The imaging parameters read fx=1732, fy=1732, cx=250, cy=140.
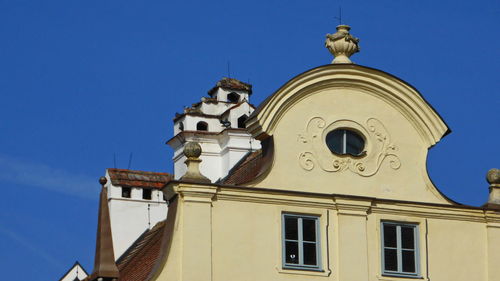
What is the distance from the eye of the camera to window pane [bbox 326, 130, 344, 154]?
137 feet

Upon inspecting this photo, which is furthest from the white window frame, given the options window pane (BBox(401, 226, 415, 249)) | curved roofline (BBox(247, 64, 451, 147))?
curved roofline (BBox(247, 64, 451, 147))

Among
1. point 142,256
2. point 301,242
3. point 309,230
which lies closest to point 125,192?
point 142,256

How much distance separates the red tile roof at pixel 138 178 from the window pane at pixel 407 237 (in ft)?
35.4

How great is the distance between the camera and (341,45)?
42.9 metres

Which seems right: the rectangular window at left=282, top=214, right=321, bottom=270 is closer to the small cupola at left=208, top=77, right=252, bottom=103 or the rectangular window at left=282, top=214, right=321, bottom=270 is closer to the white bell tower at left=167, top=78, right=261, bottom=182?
the white bell tower at left=167, top=78, right=261, bottom=182

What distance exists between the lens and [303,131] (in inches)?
1636

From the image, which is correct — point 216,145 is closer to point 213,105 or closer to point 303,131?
point 213,105

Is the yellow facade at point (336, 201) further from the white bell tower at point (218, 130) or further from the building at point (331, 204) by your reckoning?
the white bell tower at point (218, 130)

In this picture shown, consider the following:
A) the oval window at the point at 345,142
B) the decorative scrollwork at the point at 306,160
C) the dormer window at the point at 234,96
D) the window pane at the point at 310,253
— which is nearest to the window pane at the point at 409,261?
the window pane at the point at 310,253

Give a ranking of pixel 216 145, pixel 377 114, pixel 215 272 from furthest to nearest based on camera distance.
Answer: pixel 216 145
pixel 377 114
pixel 215 272

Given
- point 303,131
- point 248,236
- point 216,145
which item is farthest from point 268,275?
point 216,145

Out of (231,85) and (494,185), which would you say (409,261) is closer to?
(494,185)

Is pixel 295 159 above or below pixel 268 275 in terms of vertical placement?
above

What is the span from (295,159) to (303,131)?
74cm
